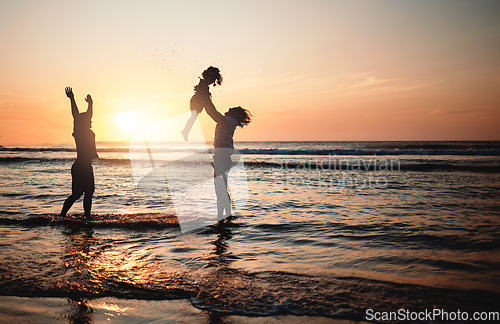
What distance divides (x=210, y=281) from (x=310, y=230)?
9.01 feet

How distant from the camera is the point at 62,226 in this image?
19.7ft

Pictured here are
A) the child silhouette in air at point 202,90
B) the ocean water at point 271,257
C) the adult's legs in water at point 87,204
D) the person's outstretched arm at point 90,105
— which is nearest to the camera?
the ocean water at point 271,257

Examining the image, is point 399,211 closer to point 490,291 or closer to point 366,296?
point 490,291

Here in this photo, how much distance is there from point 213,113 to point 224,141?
628 millimetres

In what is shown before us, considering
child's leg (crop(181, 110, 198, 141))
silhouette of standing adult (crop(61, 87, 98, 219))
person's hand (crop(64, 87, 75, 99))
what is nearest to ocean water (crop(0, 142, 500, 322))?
silhouette of standing adult (crop(61, 87, 98, 219))

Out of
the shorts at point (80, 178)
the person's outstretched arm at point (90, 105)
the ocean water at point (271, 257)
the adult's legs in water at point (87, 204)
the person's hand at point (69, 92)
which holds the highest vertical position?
the person's hand at point (69, 92)

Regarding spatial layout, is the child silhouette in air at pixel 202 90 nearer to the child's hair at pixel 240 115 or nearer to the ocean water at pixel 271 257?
the child's hair at pixel 240 115

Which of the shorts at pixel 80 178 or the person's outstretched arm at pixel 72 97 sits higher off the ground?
the person's outstretched arm at pixel 72 97

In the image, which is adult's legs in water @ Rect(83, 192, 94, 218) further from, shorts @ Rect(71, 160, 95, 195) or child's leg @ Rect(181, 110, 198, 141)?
child's leg @ Rect(181, 110, 198, 141)

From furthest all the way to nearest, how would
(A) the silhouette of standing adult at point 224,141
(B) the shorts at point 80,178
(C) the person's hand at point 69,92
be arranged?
1. (B) the shorts at point 80,178
2. (C) the person's hand at point 69,92
3. (A) the silhouette of standing adult at point 224,141

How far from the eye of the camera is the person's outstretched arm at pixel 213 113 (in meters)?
5.56

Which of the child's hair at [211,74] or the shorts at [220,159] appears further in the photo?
the shorts at [220,159]

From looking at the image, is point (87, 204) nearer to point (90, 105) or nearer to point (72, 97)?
point (90, 105)

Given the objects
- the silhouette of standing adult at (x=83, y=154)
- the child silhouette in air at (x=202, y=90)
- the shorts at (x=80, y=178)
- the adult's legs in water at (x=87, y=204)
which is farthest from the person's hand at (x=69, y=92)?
the child silhouette in air at (x=202, y=90)
